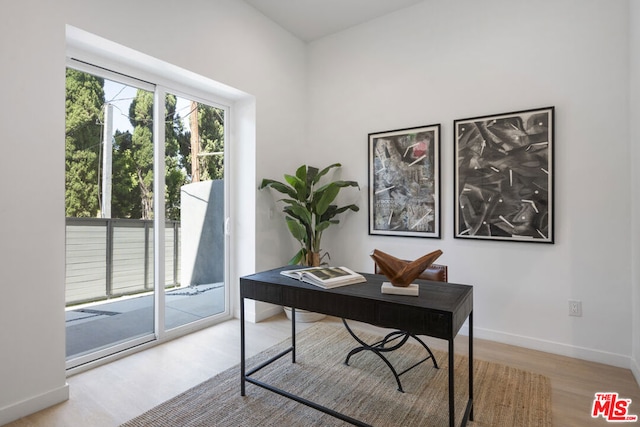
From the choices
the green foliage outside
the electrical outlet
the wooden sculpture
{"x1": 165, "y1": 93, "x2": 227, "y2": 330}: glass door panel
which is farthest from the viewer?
{"x1": 165, "y1": 93, "x2": 227, "y2": 330}: glass door panel

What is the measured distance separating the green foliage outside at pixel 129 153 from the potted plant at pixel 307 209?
0.82 metres

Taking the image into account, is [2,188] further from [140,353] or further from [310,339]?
[310,339]

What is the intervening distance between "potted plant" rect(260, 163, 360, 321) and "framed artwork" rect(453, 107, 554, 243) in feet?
3.67

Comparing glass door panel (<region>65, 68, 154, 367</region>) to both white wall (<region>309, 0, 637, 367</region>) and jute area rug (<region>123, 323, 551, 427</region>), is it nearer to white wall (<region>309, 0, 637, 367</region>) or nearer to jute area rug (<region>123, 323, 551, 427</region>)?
jute area rug (<region>123, 323, 551, 427</region>)

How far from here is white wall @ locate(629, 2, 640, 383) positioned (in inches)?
90.1

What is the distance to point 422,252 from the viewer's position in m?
3.40

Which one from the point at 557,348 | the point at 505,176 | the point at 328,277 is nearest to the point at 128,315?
the point at 328,277

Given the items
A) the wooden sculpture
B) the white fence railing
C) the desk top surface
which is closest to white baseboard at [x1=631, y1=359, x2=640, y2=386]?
the desk top surface

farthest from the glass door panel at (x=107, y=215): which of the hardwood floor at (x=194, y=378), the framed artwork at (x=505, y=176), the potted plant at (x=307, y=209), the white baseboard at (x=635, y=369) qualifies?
the white baseboard at (x=635, y=369)

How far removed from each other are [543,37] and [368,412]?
3197 mm

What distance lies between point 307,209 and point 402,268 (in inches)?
75.3

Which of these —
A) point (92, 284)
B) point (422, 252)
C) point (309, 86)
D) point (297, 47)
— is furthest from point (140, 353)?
point (297, 47)

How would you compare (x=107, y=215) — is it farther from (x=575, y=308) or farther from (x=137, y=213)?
(x=575, y=308)

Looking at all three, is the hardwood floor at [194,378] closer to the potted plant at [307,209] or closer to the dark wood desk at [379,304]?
the dark wood desk at [379,304]
